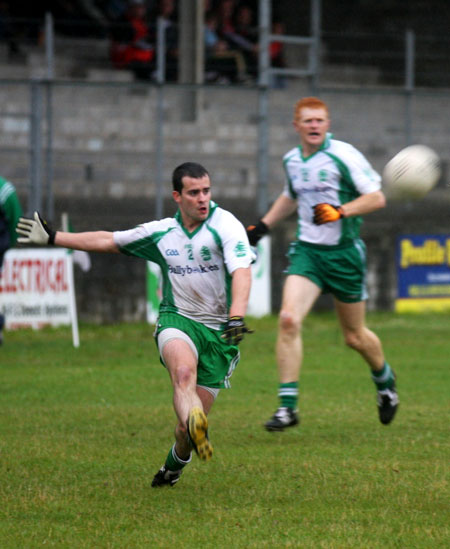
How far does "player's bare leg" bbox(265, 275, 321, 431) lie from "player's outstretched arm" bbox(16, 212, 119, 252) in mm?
2067

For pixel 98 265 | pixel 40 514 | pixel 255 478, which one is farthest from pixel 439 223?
pixel 40 514

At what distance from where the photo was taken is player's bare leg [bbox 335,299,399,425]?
823cm

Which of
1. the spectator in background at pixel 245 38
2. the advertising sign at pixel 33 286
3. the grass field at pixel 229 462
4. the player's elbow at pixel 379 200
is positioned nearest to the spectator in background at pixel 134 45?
the spectator in background at pixel 245 38

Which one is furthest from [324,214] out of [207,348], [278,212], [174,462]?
[174,462]

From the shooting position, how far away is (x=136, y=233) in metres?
6.23

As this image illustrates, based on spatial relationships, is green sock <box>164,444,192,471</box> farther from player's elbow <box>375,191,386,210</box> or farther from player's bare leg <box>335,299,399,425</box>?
player's elbow <box>375,191,386,210</box>

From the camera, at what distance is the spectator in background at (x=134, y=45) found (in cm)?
1764

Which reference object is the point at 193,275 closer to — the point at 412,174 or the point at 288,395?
the point at 288,395

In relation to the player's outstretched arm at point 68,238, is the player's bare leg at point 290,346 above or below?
below

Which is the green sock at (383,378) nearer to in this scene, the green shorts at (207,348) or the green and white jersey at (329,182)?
the green and white jersey at (329,182)

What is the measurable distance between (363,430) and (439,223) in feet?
31.4

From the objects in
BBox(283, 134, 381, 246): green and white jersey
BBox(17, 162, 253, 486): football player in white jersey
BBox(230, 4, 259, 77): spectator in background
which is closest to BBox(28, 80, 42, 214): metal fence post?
BBox(230, 4, 259, 77): spectator in background

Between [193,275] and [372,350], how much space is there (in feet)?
8.44

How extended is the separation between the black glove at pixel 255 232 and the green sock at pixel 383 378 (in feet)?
4.51
